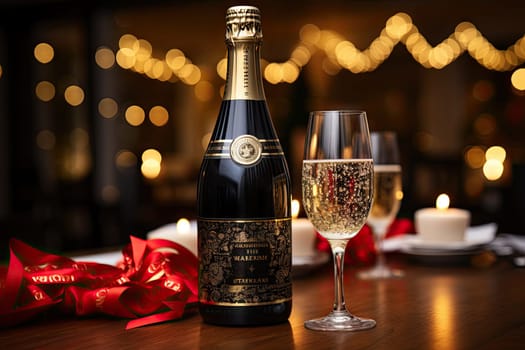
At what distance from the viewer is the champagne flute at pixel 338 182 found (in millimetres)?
805

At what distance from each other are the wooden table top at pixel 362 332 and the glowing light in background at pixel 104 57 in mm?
6530

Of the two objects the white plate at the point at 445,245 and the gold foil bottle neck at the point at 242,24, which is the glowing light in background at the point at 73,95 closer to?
the white plate at the point at 445,245

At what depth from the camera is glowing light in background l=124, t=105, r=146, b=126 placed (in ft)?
32.6

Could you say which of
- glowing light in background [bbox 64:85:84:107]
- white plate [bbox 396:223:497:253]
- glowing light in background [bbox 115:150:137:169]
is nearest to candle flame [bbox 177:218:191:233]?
white plate [bbox 396:223:497:253]

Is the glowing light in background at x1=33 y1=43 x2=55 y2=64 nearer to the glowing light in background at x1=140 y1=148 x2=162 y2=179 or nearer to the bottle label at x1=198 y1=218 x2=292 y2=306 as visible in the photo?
the glowing light in background at x1=140 y1=148 x2=162 y2=179

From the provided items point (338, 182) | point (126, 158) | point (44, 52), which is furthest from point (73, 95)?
point (338, 182)

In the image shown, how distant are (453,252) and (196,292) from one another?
59cm

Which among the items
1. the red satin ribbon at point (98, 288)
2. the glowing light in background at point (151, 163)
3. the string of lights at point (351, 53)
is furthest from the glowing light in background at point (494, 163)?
the red satin ribbon at point (98, 288)

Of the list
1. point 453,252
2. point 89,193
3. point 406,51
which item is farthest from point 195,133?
point 453,252

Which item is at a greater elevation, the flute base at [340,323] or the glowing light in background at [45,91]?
the glowing light in background at [45,91]

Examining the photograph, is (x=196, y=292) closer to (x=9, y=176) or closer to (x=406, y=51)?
(x=9, y=176)

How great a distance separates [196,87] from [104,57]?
10.5ft

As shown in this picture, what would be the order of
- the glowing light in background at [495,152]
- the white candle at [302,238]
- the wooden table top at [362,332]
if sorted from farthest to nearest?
the glowing light in background at [495,152] → the white candle at [302,238] → the wooden table top at [362,332]

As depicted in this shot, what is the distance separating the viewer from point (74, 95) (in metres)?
7.30
